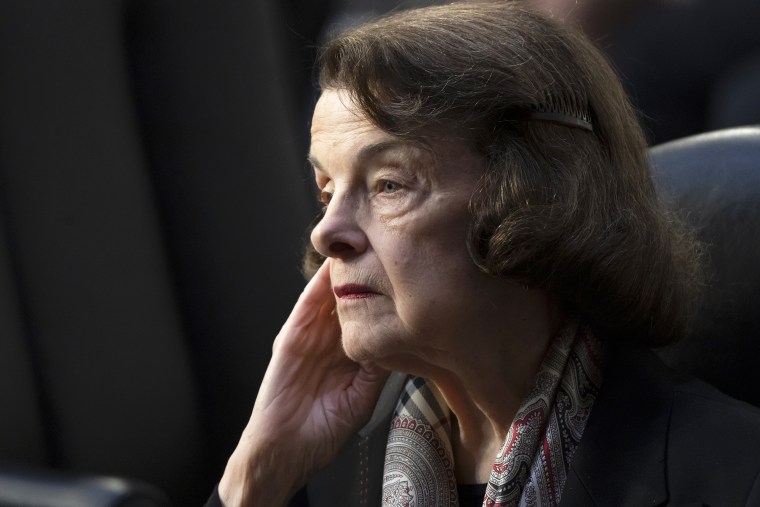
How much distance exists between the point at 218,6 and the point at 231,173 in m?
0.39

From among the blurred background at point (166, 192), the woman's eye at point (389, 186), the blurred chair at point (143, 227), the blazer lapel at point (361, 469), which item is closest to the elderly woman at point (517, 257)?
the woman's eye at point (389, 186)

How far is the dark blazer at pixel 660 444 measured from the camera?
69.4 inches

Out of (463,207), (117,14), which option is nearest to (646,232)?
(463,207)

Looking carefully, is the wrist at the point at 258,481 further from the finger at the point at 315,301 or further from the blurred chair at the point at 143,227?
the blurred chair at the point at 143,227

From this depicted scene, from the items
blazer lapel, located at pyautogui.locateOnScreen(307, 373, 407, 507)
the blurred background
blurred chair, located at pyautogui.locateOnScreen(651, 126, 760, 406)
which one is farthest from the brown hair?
blazer lapel, located at pyautogui.locateOnScreen(307, 373, 407, 507)

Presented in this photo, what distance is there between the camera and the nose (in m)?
1.86

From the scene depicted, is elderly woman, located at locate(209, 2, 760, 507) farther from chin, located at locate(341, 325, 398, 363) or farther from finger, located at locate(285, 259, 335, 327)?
finger, located at locate(285, 259, 335, 327)

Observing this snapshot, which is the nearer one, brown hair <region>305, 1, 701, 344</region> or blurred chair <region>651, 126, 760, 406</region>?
brown hair <region>305, 1, 701, 344</region>

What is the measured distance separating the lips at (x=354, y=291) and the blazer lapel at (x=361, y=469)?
0.44m

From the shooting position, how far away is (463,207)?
183 cm

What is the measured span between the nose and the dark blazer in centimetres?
48

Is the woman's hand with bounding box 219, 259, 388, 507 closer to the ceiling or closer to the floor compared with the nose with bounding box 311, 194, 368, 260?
closer to the floor

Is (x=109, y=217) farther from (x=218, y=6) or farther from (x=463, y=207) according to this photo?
(x=463, y=207)

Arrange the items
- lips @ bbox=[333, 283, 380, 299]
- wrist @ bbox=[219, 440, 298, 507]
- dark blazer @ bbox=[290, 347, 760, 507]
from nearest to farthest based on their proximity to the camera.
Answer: dark blazer @ bbox=[290, 347, 760, 507]
lips @ bbox=[333, 283, 380, 299]
wrist @ bbox=[219, 440, 298, 507]
